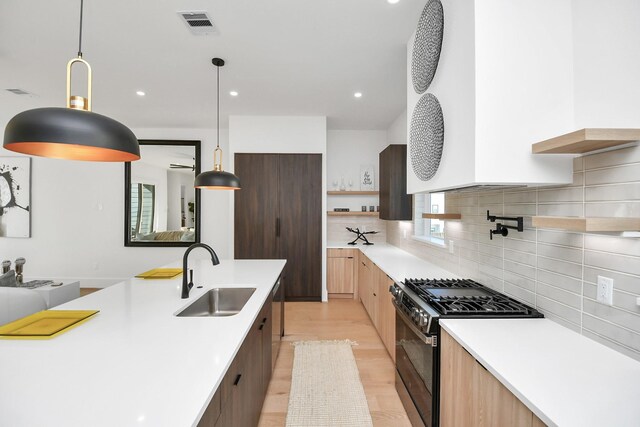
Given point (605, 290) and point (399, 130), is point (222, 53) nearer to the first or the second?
point (399, 130)

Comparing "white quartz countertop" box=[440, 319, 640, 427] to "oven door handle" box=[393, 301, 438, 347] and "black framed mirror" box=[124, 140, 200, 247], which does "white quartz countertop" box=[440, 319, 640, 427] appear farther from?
"black framed mirror" box=[124, 140, 200, 247]

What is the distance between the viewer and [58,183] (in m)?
5.11

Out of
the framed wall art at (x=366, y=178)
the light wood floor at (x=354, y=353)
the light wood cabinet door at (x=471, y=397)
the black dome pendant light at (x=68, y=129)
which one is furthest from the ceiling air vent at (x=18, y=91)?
the light wood cabinet door at (x=471, y=397)

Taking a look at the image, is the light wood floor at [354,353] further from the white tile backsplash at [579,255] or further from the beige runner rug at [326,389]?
the white tile backsplash at [579,255]

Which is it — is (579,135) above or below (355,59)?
below

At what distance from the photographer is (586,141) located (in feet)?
3.47

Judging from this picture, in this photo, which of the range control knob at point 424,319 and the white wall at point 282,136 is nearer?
the range control knob at point 424,319

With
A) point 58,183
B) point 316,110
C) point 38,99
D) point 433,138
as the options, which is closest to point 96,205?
point 58,183

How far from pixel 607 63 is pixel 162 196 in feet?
18.3

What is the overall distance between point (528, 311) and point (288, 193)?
3403 mm

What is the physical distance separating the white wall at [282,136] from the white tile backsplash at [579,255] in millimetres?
2837

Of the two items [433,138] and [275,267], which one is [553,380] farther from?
[275,267]

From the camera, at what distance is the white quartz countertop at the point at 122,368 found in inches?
30.0

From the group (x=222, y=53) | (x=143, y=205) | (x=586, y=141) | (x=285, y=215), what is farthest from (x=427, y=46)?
(x=143, y=205)
